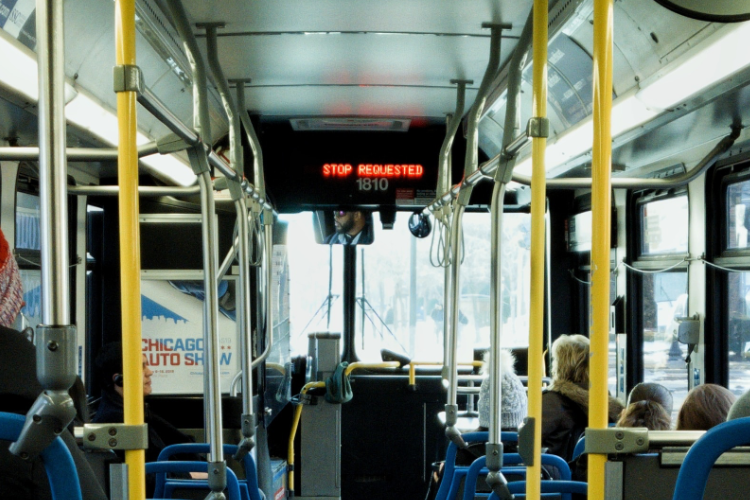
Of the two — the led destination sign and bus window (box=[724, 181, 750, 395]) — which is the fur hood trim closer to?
bus window (box=[724, 181, 750, 395])

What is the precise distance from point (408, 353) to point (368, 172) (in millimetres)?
2045

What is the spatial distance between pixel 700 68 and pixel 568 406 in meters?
1.95

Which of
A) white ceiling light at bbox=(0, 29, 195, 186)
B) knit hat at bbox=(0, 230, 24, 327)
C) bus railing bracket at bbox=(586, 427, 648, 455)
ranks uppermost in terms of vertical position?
white ceiling light at bbox=(0, 29, 195, 186)

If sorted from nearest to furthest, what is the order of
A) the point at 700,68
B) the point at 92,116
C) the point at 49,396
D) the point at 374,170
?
the point at 49,396, the point at 700,68, the point at 92,116, the point at 374,170

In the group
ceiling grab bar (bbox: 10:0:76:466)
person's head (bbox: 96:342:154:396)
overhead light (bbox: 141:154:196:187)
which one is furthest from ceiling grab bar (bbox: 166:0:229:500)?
person's head (bbox: 96:342:154:396)

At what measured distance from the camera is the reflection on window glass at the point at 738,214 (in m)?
4.37

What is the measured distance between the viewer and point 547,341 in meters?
7.48

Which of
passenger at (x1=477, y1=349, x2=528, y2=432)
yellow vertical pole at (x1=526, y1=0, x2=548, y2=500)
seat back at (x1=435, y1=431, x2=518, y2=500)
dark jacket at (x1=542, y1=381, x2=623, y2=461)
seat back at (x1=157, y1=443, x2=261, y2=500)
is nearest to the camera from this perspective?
yellow vertical pole at (x1=526, y1=0, x2=548, y2=500)

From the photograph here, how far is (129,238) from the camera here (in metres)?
1.66

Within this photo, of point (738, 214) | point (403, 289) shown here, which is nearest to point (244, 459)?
point (738, 214)

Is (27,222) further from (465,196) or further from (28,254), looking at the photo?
(465,196)

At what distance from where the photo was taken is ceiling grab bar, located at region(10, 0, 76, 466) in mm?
1146

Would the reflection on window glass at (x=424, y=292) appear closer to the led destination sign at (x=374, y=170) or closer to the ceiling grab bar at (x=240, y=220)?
the led destination sign at (x=374, y=170)

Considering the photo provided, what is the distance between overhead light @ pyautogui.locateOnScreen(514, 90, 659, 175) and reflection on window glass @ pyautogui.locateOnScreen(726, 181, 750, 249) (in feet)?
2.94
